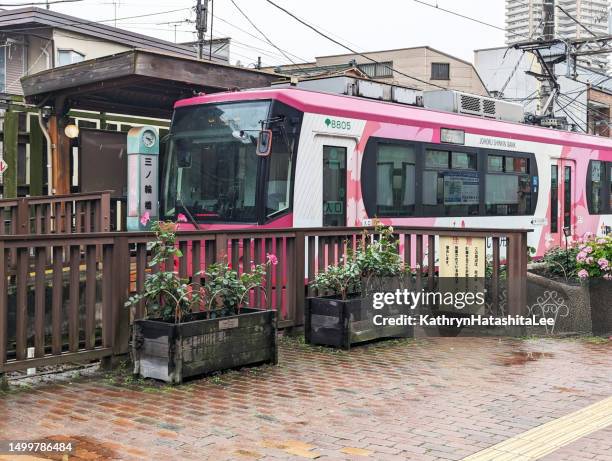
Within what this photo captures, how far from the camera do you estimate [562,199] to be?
57.0ft

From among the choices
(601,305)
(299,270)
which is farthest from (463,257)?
(299,270)

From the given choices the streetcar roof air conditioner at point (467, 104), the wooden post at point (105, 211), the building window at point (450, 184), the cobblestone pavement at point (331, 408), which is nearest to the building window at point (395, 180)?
the building window at point (450, 184)

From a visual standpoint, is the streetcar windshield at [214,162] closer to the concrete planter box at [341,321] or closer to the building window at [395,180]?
the building window at [395,180]

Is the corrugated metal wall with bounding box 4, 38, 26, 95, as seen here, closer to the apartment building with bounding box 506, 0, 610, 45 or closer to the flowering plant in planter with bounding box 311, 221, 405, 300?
the apartment building with bounding box 506, 0, 610, 45

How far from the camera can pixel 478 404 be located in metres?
6.02

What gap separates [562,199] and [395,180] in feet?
20.5

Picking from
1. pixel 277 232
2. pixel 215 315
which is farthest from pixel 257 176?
pixel 215 315

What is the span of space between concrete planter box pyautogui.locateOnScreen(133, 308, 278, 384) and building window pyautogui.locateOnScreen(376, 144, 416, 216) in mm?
5834

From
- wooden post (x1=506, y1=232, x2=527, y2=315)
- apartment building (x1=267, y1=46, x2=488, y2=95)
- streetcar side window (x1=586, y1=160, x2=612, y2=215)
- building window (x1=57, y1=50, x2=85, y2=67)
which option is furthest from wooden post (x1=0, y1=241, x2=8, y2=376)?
apartment building (x1=267, y1=46, x2=488, y2=95)

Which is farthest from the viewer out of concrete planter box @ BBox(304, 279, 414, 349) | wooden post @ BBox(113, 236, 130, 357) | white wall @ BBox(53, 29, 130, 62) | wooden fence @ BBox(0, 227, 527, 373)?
white wall @ BBox(53, 29, 130, 62)

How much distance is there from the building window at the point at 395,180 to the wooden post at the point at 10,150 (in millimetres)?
9925

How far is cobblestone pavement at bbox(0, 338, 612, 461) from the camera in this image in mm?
4883

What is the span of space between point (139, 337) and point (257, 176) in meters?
4.74

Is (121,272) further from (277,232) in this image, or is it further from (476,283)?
(476,283)
